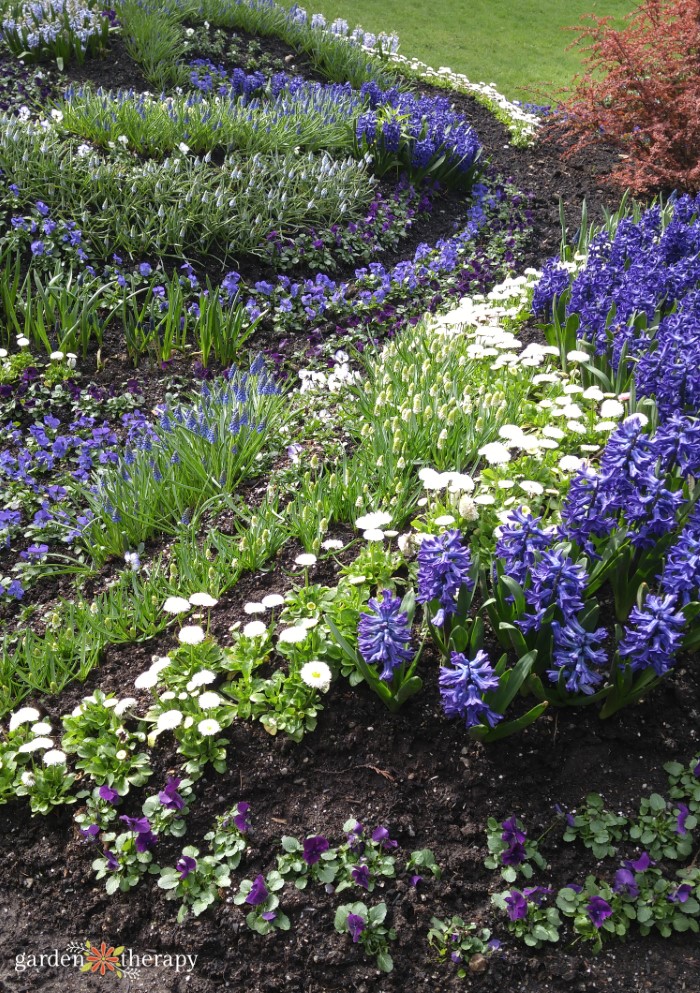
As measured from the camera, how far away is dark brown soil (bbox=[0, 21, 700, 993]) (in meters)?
2.05

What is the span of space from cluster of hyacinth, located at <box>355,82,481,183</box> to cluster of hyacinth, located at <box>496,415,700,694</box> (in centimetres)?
509

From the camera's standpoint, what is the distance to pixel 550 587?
2213mm

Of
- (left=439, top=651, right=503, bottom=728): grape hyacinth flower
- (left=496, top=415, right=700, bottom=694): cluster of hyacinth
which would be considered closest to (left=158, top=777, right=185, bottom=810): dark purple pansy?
(left=439, top=651, right=503, bottom=728): grape hyacinth flower

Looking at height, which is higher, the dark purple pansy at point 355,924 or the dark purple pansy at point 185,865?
the dark purple pansy at point 355,924

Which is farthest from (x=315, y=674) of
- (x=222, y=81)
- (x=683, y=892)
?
(x=222, y=81)

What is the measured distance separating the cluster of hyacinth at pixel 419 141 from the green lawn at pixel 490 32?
4002 millimetres

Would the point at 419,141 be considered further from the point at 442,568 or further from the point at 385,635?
the point at 385,635

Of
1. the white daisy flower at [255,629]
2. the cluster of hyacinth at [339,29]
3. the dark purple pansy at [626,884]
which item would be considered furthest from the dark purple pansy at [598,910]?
the cluster of hyacinth at [339,29]

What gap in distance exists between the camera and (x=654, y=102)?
702cm

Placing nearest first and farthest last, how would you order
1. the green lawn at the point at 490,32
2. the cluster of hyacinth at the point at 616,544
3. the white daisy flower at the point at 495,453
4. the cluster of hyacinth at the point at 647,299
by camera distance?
1. the cluster of hyacinth at the point at 616,544
2. the white daisy flower at the point at 495,453
3. the cluster of hyacinth at the point at 647,299
4. the green lawn at the point at 490,32

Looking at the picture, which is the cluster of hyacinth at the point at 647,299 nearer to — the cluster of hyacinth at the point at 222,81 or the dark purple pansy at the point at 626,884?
the dark purple pansy at the point at 626,884

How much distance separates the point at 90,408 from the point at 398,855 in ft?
10.1

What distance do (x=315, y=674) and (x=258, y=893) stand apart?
61 centimetres

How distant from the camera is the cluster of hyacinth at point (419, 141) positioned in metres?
6.70
